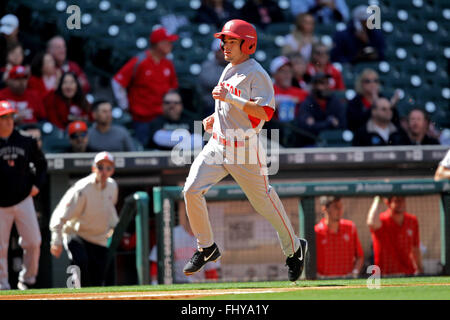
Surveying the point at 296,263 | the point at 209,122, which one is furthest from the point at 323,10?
the point at 296,263

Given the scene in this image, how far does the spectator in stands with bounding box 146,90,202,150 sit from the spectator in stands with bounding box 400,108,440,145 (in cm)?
256

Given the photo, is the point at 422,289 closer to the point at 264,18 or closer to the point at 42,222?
the point at 42,222

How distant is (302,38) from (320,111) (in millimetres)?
1573

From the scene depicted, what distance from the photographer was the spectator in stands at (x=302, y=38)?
37.0 feet

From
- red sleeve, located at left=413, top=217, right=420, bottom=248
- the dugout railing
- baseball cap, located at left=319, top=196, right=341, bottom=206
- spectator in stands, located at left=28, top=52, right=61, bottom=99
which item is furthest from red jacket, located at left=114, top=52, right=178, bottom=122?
red sleeve, located at left=413, top=217, right=420, bottom=248

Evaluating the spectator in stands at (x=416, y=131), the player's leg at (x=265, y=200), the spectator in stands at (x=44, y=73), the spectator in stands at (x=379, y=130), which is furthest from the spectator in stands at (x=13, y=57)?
the player's leg at (x=265, y=200)

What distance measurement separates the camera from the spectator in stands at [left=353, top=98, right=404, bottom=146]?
9.98 m

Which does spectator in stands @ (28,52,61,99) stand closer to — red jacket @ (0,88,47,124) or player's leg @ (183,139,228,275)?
red jacket @ (0,88,47,124)

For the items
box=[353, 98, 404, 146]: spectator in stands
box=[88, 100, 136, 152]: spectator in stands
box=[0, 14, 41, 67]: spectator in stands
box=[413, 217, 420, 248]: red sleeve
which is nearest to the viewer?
box=[413, 217, 420, 248]: red sleeve

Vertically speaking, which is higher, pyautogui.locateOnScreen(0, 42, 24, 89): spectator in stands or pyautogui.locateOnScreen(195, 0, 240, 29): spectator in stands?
pyautogui.locateOnScreen(195, 0, 240, 29): spectator in stands

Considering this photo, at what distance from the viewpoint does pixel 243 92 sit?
5164 millimetres

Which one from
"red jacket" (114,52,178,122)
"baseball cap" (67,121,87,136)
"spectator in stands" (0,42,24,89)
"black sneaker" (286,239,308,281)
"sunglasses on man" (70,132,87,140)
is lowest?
"black sneaker" (286,239,308,281)

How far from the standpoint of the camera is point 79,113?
9633 mm
